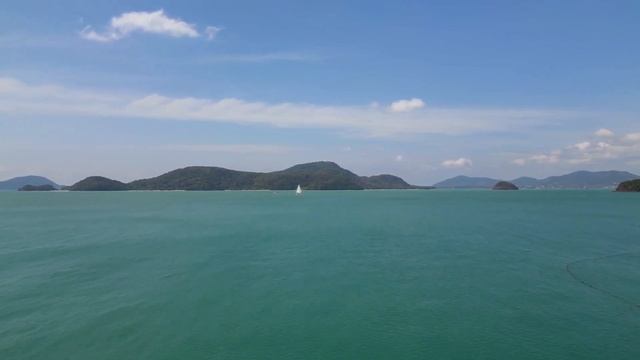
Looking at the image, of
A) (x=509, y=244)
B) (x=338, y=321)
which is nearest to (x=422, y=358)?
(x=338, y=321)

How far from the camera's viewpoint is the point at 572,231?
207 ft

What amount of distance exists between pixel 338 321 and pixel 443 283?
11.1 metres

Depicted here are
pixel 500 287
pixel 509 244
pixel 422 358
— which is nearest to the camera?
pixel 422 358

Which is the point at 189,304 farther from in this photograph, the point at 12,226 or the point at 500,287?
the point at 12,226

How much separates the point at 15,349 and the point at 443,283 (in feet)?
82.3

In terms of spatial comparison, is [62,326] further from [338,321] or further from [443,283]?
[443,283]

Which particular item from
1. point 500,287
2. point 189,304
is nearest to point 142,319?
point 189,304

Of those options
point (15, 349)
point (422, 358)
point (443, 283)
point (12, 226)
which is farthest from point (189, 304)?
point (12, 226)

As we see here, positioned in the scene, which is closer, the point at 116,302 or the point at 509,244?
the point at 116,302

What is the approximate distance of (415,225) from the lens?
71.6 metres

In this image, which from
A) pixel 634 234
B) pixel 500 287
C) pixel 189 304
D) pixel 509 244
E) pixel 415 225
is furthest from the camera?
pixel 415 225

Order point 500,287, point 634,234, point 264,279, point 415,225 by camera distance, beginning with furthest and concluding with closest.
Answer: point 415,225
point 634,234
point 264,279
point 500,287

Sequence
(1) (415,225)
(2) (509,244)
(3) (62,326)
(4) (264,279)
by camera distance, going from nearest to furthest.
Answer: (3) (62,326)
(4) (264,279)
(2) (509,244)
(1) (415,225)

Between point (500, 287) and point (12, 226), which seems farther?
point (12, 226)
